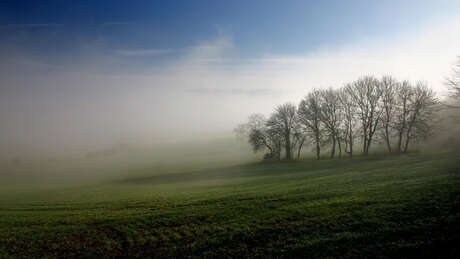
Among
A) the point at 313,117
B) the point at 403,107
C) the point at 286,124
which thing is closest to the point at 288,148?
the point at 286,124

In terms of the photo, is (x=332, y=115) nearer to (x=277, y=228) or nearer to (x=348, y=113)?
(x=348, y=113)

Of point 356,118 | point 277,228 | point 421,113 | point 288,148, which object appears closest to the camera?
point 277,228

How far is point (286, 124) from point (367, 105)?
70.9 feet

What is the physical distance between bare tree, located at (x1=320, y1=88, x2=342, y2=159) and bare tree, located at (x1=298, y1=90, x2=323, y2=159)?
56.0 inches

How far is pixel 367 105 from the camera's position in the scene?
5659 cm

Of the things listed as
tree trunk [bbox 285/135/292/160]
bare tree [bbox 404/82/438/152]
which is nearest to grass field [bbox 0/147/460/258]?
bare tree [bbox 404/82/438/152]

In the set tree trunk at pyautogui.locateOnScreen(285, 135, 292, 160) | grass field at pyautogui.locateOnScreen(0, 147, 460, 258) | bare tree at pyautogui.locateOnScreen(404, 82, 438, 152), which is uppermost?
bare tree at pyautogui.locateOnScreen(404, 82, 438, 152)

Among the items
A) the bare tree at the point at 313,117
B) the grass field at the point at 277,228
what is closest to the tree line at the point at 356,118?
the bare tree at the point at 313,117

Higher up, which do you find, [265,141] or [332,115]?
[332,115]

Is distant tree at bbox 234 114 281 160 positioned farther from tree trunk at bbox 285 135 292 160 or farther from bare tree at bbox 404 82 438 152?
bare tree at bbox 404 82 438 152

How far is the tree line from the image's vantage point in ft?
170

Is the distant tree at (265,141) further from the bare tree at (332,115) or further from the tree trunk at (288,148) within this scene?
the bare tree at (332,115)

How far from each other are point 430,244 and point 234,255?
9369mm

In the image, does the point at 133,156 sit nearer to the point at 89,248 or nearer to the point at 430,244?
the point at 89,248
